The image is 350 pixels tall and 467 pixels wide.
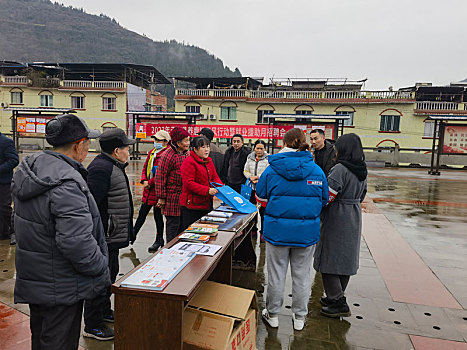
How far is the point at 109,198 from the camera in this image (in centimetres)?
285

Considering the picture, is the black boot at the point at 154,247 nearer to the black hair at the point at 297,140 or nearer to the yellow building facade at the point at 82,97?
the black hair at the point at 297,140

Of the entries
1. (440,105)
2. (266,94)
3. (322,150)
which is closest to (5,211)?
(322,150)

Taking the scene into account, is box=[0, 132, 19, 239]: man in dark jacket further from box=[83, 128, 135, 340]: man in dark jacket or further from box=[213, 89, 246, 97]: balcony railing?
box=[213, 89, 246, 97]: balcony railing

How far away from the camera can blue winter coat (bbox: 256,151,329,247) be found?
112 inches

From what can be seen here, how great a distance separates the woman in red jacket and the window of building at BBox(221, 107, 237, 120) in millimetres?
25948

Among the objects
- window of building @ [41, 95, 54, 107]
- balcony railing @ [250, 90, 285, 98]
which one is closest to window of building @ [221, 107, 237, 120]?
balcony railing @ [250, 90, 285, 98]

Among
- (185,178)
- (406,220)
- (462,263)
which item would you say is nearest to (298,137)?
(185,178)

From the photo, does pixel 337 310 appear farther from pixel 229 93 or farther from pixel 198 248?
pixel 229 93

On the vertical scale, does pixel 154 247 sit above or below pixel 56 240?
below

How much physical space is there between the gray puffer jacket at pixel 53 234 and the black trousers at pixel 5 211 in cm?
386

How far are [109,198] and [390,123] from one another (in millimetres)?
28356

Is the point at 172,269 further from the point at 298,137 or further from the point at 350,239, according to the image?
the point at 350,239

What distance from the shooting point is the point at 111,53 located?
116 metres

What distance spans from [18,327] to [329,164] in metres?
4.08
